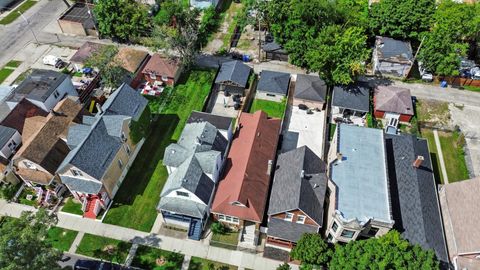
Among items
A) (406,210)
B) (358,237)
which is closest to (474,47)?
(406,210)

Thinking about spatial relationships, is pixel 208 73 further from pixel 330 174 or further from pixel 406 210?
pixel 406 210

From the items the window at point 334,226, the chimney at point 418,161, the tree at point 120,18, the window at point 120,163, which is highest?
the tree at point 120,18

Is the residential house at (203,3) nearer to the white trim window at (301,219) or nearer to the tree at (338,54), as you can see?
the tree at (338,54)

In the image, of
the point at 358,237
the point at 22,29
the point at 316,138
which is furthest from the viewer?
the point at 22,29

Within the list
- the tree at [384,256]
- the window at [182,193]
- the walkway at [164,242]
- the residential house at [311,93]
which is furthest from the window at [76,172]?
the residential house at [311,93]

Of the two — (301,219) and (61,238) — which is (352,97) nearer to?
(301,219)

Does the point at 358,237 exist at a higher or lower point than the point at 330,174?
lower
